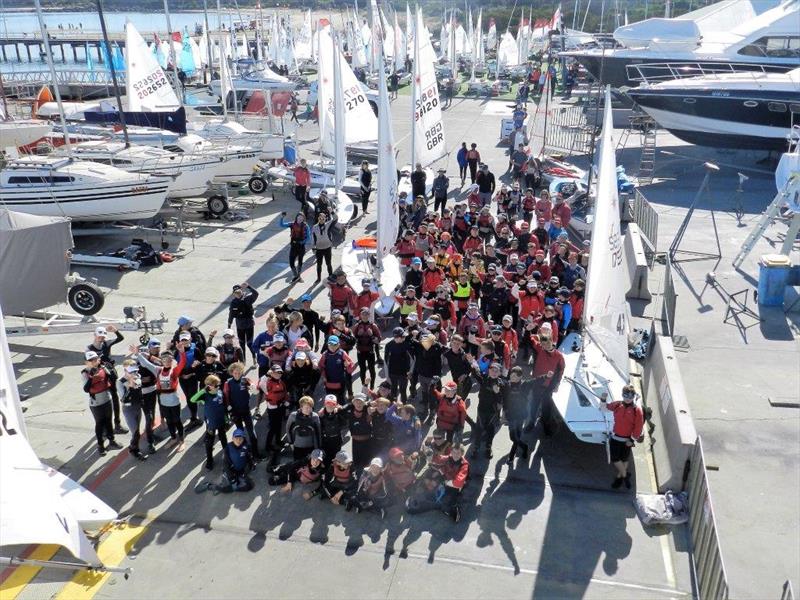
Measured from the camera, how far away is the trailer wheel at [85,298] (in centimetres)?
1351

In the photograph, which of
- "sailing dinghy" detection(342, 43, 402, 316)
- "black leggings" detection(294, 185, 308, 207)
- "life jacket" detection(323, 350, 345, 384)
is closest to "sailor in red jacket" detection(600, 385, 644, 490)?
"life jacket" detection(323, 350, 345, 384)

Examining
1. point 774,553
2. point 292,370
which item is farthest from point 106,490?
point 774,553

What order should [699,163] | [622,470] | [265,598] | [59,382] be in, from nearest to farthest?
[265,598], [622,470], [59,382], [699,163]

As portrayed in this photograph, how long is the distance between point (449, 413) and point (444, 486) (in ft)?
3.26

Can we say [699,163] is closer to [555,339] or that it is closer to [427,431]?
[555,339]

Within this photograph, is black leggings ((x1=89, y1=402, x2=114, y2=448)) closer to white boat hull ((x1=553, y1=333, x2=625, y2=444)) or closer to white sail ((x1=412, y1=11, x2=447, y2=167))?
white boat hull ((x1=553, y1=333, x2=625, y2=444))

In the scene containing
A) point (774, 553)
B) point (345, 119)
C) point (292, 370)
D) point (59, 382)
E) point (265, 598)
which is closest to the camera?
point (265, 598)

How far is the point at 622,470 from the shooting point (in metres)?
9.49

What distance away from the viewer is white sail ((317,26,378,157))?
2036cm

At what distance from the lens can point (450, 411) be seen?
9.74 m

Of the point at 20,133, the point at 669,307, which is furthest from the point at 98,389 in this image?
the point at 20,133

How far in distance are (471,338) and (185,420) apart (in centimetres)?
446

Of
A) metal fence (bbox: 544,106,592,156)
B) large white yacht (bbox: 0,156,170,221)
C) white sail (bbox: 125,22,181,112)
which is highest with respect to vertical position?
white sail (bbox: 125,22,181,112)

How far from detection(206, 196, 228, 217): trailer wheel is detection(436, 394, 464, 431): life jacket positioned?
1351 centimetres
